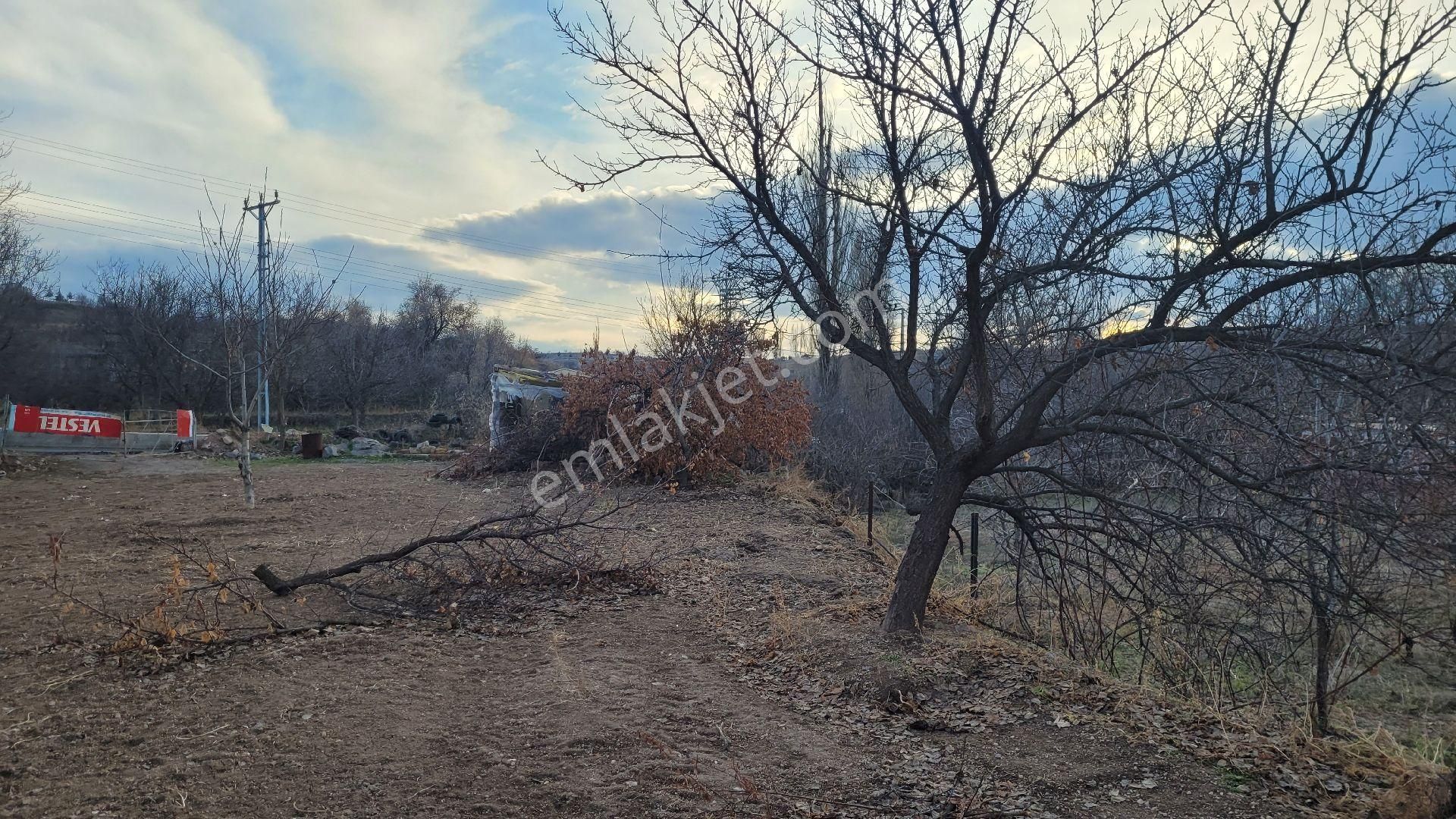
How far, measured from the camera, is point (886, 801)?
3543mm

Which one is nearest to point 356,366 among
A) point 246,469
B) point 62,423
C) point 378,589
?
point 62,423

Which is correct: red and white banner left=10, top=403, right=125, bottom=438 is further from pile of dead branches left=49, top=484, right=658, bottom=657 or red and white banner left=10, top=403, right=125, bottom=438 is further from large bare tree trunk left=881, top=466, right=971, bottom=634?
large bare tree trunk left=881, top=466, right=971, bottom=634

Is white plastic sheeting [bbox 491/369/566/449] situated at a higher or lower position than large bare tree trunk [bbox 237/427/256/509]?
higher

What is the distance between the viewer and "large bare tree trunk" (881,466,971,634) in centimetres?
549

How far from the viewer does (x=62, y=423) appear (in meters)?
20.5

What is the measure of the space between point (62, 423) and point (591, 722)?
22.3 meters

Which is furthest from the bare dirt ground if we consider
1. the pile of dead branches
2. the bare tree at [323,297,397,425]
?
the bare tree at [323,297,397,425]

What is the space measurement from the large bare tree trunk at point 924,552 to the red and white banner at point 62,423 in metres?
22.2

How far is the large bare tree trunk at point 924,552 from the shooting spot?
5.49 metres

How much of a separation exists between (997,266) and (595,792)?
3.79 meters

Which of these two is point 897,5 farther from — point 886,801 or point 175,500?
point 175,500

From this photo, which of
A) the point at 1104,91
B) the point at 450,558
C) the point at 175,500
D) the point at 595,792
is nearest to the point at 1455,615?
the point at 1104,91

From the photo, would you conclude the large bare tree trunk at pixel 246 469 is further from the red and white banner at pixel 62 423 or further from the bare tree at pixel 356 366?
the bare tree at pixel 356 366

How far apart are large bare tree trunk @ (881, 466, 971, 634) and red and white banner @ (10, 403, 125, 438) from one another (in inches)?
876
